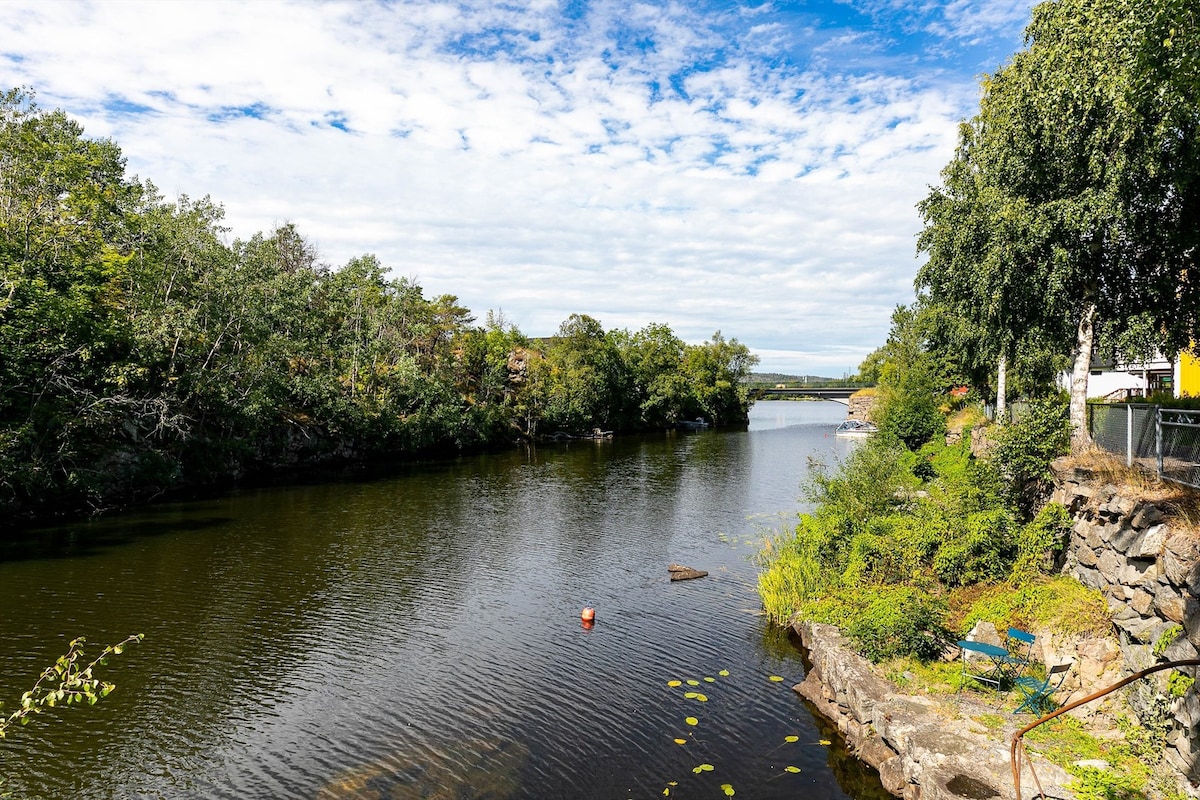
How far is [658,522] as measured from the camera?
112 feet

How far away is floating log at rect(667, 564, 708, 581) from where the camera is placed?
81.0 ft

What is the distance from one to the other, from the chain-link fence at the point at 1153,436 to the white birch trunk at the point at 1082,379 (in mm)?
258

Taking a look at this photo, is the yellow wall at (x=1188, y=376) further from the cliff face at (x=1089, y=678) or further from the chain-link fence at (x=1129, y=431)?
→ the cliff face at (x=1089, y=678)

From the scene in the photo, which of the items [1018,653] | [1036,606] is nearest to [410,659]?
[1018,653]

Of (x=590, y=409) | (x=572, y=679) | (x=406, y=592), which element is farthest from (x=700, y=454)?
(x=572, y=679)

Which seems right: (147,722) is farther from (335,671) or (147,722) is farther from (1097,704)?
(1097,704)

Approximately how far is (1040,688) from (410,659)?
14.6 m

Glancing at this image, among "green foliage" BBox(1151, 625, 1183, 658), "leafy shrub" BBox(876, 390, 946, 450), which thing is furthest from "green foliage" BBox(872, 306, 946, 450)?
"green foliage" BBox(1151, 625, 1183, 658)

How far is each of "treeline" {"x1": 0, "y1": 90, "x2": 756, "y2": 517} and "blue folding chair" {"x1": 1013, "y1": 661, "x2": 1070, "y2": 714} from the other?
1393 inches

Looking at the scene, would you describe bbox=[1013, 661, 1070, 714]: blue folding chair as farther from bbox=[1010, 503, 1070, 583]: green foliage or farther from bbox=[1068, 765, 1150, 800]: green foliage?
bbox=[1010, 503, 1070, 583]: green foliage

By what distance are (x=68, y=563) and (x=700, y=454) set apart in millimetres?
49975

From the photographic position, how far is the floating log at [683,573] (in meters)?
24.7

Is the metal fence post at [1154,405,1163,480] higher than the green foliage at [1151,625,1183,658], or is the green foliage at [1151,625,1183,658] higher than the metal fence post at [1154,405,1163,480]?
the metal fence post at [1154,405,1163,480]

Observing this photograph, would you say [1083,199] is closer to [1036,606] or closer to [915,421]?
[1036,606]
